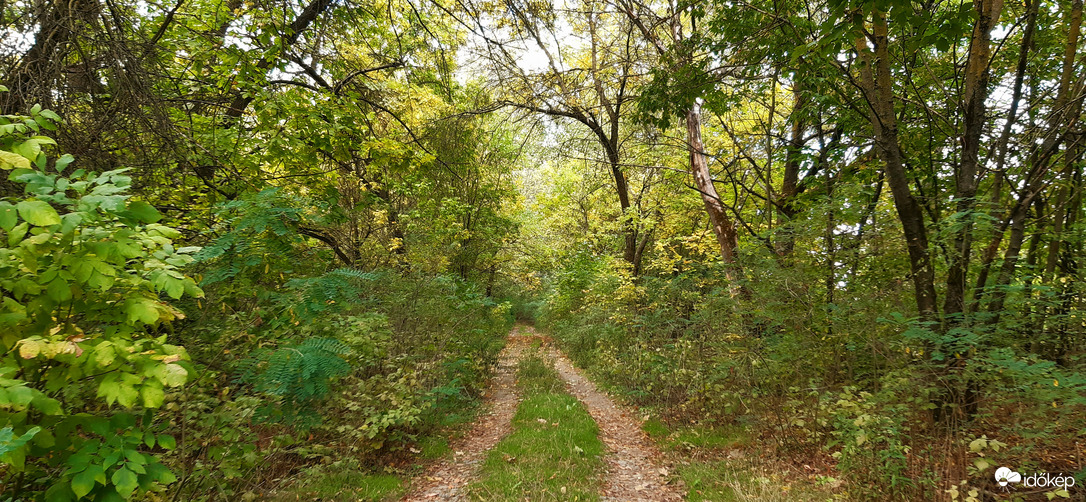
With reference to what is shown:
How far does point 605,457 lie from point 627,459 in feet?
1.22

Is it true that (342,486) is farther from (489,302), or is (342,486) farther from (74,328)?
(489,302)

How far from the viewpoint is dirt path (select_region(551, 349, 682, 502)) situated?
492 centimetres

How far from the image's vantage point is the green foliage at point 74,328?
1.78 metres

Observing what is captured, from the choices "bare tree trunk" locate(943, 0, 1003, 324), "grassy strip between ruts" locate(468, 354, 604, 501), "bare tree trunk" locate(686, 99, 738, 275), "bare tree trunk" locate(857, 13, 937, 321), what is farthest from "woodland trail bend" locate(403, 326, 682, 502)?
"bare tree trunk" locate(686, 99, 738, 275)

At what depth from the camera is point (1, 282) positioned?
1.82 m

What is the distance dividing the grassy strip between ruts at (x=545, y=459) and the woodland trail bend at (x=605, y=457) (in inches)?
8.5

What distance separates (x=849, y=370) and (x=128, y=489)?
631 cm

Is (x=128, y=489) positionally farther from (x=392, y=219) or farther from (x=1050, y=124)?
(x=392, y=219)

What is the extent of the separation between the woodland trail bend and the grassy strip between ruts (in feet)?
0.71

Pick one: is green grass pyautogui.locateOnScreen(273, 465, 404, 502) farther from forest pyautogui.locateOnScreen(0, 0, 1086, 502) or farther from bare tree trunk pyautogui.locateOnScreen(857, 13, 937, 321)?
bare tree trunk pyautogui.locateOnScreen(857, 13, 937, 321)

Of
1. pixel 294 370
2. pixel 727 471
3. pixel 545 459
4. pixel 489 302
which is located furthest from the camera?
pixel 489 302

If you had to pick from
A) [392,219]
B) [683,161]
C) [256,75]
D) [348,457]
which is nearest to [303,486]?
[348,457]

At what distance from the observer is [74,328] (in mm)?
2045

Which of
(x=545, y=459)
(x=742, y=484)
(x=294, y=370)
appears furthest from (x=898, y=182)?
(x=294, y=370)
